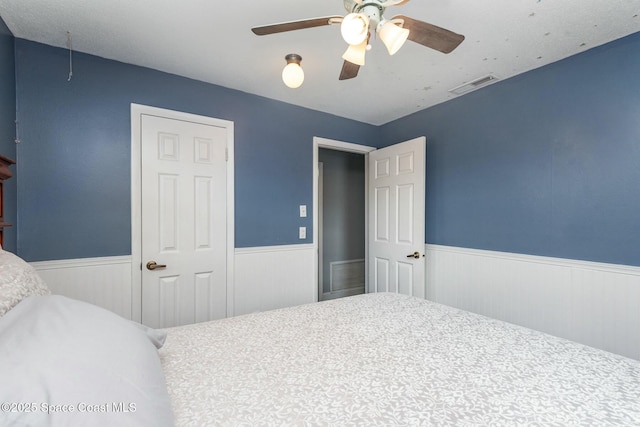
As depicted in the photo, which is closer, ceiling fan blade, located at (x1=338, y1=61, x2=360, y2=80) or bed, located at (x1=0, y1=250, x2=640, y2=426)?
bed, located at (x1=0, y1=250, x2=640, y2=426)

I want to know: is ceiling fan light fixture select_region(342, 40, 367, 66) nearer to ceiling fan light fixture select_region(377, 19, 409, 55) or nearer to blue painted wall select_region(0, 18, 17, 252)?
ceiling fan light fixture select_region(377, 19, 409, 55)

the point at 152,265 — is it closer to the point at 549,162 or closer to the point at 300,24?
the point at 300,24

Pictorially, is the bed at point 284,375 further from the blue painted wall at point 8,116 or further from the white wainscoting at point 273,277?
the white wainscoting at point 273,277

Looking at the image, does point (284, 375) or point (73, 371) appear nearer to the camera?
point (73, 371)

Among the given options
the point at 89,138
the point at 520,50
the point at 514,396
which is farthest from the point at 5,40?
the point at 520,50

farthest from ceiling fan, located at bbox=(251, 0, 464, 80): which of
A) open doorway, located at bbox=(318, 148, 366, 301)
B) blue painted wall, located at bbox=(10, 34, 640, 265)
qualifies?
open doorway, located at bbox=(318, 148, 366, 301)

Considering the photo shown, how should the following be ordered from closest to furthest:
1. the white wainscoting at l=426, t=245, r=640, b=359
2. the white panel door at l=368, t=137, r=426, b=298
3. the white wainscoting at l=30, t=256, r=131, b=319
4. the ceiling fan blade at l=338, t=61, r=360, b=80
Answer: the ceiling fan blade at l=338, t=61, r=360, b=80
the white wainscoting at l=426, t=245, r=640, b=359
the white wainscoting at l=30, t=256, r=131, b=319
the white panel door at l=368, t=137, r=426, b=298

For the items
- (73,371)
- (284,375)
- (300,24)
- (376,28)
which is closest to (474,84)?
(376,28)

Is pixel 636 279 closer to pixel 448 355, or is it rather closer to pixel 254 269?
pixel 448 355

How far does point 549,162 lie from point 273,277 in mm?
2487

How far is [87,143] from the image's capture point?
2.06 m

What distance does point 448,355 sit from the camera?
1156 millimetres

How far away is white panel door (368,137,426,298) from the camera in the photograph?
288 cm

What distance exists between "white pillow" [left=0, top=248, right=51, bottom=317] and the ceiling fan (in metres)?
1.30
